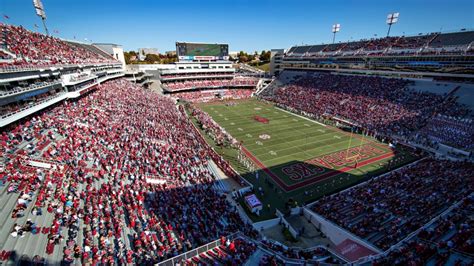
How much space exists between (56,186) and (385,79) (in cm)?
4881

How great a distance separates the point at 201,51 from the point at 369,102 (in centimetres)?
3874

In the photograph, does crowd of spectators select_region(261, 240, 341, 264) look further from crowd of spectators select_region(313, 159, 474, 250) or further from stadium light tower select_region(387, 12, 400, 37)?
stadium light tower select_region(387, 12, 400, 37)

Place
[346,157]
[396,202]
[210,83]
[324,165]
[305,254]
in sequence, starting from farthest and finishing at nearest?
[210,83] < [346,157] < [324,165] < [396,202] < [305,254]

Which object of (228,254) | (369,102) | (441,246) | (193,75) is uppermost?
(193,75)

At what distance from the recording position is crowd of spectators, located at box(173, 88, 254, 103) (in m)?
52.0

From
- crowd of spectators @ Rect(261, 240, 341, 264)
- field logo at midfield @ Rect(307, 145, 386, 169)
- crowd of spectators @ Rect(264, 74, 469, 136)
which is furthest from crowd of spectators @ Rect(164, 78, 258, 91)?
crowd of spectators @ Rect(261, 240, 341, 264)

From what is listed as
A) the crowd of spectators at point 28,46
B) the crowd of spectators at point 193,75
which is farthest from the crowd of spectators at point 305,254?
the crowd of spectators at point 193,75

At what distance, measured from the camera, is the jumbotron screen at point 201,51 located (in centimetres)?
5353

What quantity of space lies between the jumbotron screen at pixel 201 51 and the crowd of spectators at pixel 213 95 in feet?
27.8

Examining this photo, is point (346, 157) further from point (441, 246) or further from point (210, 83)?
point (210, 83)

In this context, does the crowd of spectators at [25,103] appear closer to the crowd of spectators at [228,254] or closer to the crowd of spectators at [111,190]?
the crowd of spectators at [111,190]

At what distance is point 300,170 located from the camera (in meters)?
20.9

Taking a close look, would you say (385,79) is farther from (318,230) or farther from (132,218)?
(132,218)

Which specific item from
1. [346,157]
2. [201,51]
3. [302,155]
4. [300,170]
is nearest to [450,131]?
[346,157]
